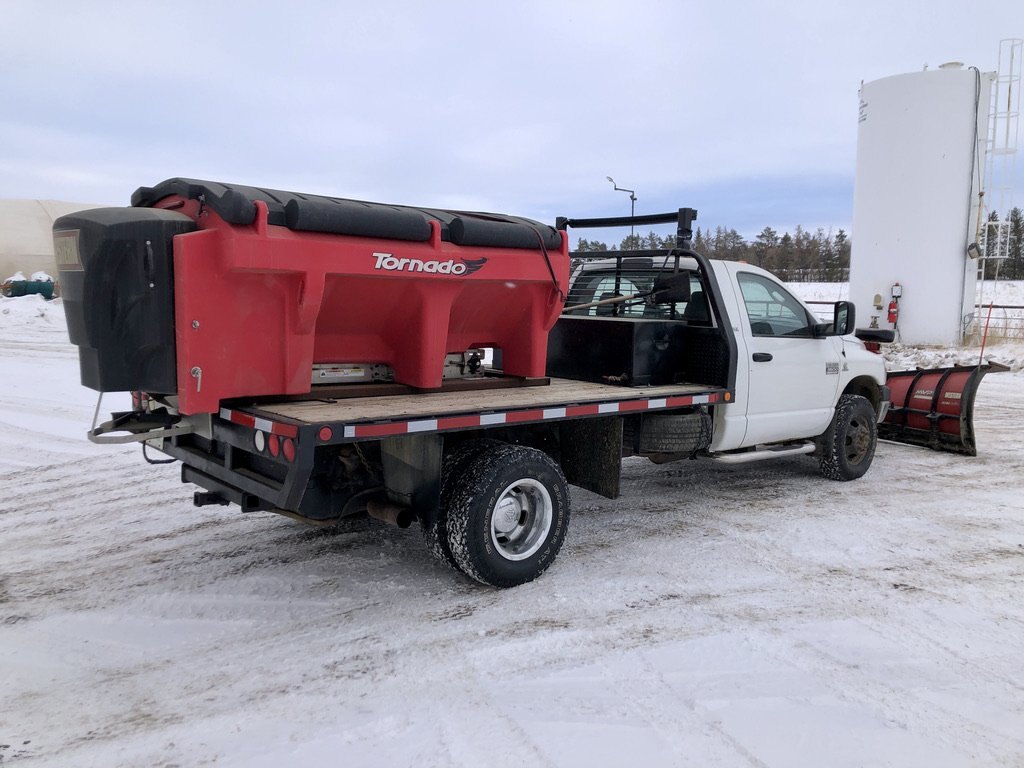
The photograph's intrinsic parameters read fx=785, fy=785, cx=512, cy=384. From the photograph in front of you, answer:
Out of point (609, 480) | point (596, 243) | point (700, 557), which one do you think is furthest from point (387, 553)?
point (596, 243)

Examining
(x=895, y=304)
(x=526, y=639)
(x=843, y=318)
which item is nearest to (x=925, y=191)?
(x=895, y=304)

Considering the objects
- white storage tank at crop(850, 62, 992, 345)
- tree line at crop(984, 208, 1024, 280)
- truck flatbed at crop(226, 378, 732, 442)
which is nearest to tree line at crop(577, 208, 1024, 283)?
tree line at crop(984, 208, 1024, 280)

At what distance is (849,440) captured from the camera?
774 cm

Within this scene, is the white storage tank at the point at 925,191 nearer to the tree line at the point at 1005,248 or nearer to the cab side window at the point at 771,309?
the tree line at the point at 1005,248

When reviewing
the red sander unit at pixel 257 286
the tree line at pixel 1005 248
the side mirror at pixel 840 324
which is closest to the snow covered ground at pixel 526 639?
the red sander unit at pixel 257 286

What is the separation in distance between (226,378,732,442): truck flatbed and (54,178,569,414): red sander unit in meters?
0.23

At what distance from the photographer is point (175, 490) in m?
6.93

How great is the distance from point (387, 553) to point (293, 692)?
1.85 meters

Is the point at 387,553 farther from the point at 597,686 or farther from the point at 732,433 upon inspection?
the point at 732,433

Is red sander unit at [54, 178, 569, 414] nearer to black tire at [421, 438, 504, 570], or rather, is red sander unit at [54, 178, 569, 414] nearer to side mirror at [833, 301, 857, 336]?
black tire at [421, 438, 504, 570]

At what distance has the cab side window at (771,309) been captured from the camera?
22.1 ft

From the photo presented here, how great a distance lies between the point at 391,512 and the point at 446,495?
335mm

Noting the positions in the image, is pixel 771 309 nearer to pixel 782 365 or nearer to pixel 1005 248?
pixel 782 365

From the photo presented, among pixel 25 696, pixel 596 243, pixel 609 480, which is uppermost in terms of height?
pixel 596 243
